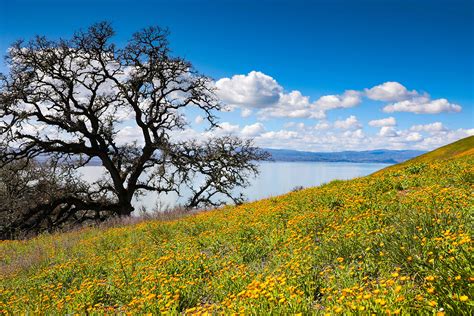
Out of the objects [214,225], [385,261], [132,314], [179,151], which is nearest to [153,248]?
[214,225]

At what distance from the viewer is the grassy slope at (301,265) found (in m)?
3.88

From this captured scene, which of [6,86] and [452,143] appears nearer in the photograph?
[6,86]

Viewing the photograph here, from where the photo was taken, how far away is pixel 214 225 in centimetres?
1162

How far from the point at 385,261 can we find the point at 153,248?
6.44 metres

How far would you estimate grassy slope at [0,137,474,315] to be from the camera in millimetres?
3875

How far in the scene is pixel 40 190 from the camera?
22172 mm

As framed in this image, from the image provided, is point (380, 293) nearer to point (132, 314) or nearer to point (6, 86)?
point (132, 314)

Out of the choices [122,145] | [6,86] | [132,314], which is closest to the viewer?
[132,314]

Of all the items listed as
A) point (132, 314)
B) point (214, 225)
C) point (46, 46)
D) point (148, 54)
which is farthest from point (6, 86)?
point (132, 314)

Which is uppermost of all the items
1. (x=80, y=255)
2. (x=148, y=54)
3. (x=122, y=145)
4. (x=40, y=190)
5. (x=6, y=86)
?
(x=148, y=54)

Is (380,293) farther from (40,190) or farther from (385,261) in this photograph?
(40,190)

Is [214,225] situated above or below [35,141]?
below

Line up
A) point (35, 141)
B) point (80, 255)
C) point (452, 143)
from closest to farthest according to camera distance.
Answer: point (80, 255) < point (35, 141) < point (452, 143)

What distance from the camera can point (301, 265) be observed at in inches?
214
